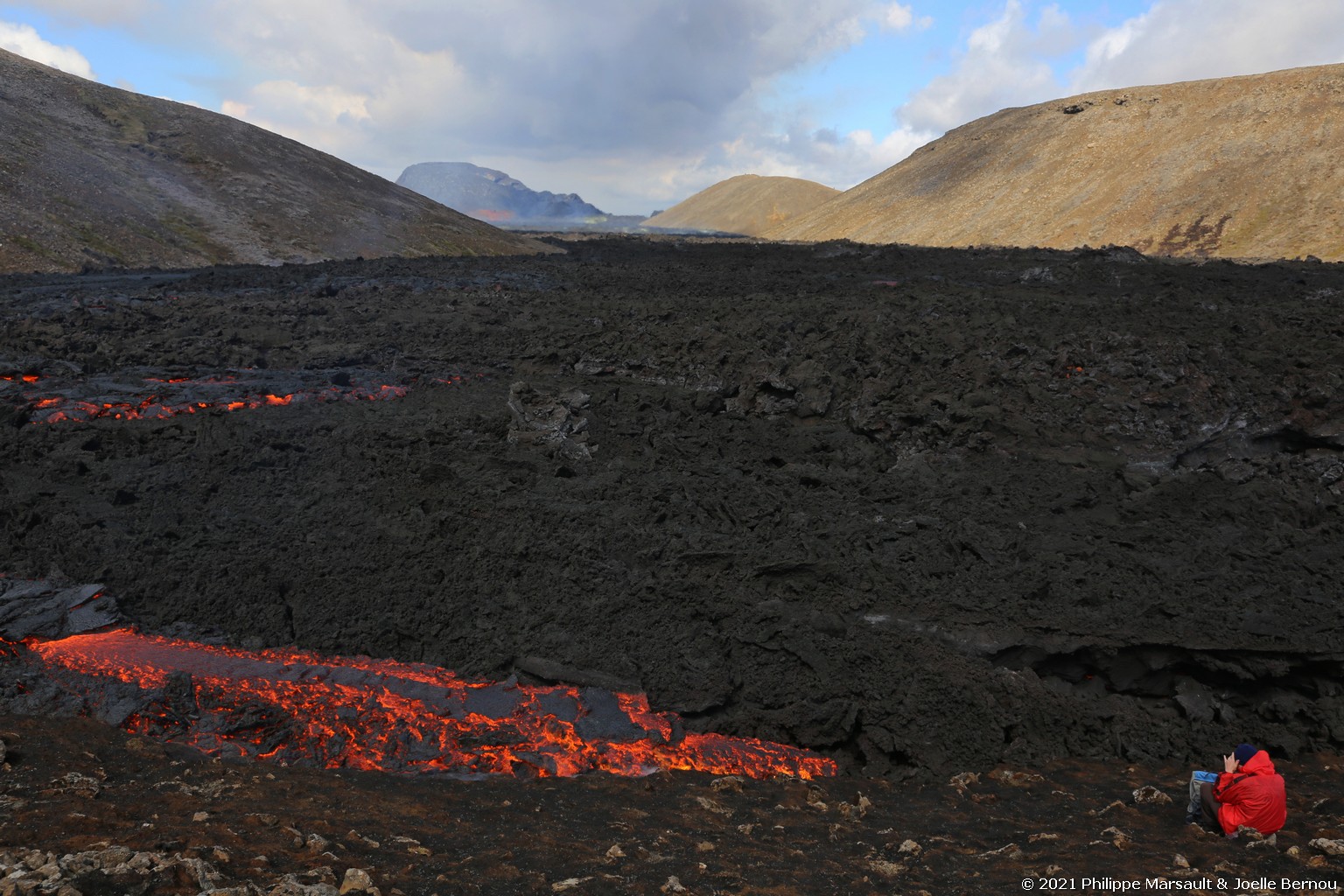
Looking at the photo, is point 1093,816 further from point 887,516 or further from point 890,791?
point 887,516

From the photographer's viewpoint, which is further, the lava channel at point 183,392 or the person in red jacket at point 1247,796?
the lava channel at point 183,392

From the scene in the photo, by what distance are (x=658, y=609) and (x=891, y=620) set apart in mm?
1921

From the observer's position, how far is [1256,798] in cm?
438

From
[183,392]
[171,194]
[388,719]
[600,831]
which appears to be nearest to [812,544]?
[600,831]

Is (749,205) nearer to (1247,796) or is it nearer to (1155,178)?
(1155,178)

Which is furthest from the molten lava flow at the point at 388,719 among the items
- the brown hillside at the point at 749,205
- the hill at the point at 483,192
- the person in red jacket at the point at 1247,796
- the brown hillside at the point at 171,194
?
the hill at the point at 483,192

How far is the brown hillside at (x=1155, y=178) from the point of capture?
3616cm

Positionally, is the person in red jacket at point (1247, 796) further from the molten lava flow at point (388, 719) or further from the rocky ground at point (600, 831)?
the molten lava flow at point (388, 719)

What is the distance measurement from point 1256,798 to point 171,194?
114 feet

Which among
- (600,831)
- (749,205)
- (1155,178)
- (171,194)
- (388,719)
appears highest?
(749,205)

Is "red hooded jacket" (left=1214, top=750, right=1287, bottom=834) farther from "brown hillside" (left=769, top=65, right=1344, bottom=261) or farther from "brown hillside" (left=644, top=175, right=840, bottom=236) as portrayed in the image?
"brown hillside" (left=644, top=175, right=840, bottom=236)

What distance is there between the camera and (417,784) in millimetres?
5203

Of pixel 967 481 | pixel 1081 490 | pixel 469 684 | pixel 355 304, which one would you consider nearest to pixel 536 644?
pixel 469 684

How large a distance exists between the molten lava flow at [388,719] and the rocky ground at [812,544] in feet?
0.82
